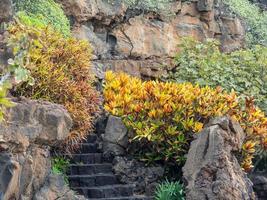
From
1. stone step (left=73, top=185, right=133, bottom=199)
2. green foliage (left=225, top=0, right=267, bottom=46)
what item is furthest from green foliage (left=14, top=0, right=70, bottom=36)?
green foliage (left=225, top=0, right=267, bottom=46)

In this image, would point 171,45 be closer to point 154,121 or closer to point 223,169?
point 154,121

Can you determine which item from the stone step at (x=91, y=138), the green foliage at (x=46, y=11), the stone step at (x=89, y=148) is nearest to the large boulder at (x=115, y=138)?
the stone step at (x=89, y=148)

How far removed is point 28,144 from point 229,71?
18.1 ft

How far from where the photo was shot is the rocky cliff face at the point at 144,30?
11.5 m

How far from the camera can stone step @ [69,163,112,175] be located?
7.98 m

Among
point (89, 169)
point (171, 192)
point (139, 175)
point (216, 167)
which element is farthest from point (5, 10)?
point (216, 167)

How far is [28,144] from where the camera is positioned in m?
6.00

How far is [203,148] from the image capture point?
716 centimetres

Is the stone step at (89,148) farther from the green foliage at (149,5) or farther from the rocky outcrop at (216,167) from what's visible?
the green foliage at (149,5)

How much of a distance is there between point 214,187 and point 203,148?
0.58 metres

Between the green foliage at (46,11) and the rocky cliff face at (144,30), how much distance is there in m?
1.03

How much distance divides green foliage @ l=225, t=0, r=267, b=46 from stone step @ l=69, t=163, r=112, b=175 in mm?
6968

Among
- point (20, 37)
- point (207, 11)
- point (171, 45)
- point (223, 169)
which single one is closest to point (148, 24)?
point (171, 45)

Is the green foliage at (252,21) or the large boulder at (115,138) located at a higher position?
the green foliage at (252,21)
